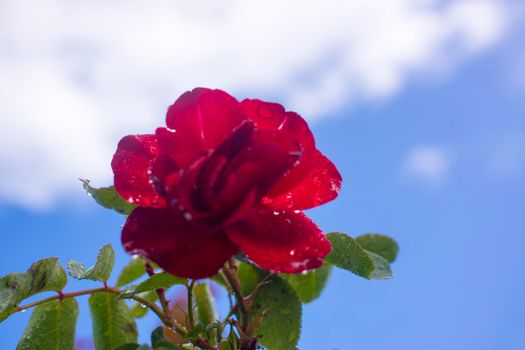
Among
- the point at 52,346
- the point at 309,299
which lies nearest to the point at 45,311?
the point at 52,346

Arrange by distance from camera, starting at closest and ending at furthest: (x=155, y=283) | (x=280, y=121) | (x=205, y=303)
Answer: (x=280, y=121), (x=155, y=283), (x=205, y=303)

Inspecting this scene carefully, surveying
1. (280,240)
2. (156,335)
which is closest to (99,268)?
(156,335)

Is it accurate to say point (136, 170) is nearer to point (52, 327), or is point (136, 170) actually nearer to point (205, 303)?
point (52, 327)

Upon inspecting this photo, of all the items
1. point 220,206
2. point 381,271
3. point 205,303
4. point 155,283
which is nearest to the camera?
point 220,206

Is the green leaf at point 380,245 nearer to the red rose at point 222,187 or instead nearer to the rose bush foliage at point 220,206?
the rose bush foliage at point 220,206

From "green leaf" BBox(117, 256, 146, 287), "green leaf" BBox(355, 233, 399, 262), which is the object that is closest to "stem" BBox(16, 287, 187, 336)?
"green leaf" BBox(117, 256, 146, 287)

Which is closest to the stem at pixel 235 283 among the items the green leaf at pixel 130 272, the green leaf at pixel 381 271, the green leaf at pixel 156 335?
the green leaf at pixel 156 335

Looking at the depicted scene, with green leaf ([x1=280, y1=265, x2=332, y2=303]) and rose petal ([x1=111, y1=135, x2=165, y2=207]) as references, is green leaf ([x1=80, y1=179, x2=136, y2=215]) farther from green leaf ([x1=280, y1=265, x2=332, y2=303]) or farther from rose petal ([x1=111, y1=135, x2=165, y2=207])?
green leaf ([x1=280, y1=265, x2=332, y2=303])
